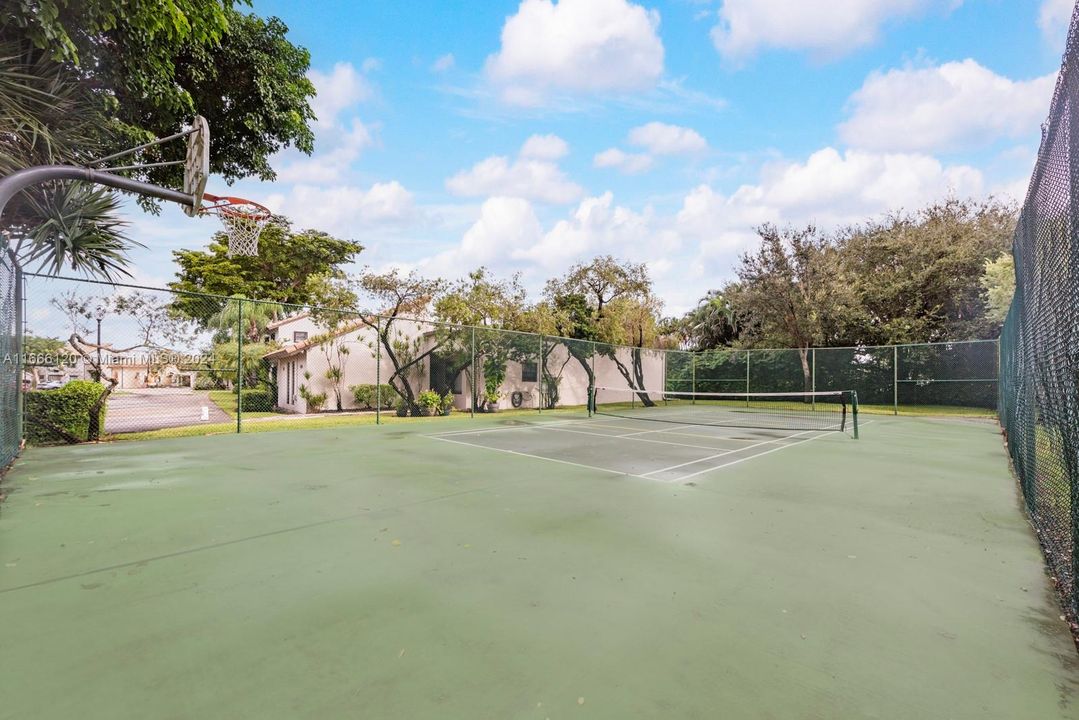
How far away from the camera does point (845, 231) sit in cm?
2223

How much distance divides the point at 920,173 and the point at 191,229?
3590cm

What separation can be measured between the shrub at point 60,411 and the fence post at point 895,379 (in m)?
20.0

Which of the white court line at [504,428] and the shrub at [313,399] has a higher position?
the shrub at [313,399]

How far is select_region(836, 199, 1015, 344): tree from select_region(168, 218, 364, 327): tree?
26075 millimetres

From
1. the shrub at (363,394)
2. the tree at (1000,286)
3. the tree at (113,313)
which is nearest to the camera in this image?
the tree at (113,313)

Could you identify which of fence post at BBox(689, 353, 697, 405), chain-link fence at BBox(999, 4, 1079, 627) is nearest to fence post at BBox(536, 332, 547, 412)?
fence post at BBox(689, 353, 697, 405)

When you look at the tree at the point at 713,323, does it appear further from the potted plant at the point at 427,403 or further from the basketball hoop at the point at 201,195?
the basketball hoop at the point at 201,195

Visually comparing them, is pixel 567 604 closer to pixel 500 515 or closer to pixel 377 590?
pixel 377 590

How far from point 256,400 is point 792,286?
20485 millimetres

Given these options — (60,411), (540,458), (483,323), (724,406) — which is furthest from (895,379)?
(60,411)

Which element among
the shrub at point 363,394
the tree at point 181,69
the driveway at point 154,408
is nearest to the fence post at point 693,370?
the shrub at point 363,394

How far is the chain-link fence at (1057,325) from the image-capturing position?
2.14m

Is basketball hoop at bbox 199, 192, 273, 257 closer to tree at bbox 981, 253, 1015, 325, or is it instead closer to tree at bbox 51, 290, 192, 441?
tree at bbox 51, 290, 192, 441

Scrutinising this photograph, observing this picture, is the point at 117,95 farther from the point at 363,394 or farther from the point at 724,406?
the point at 724,406
